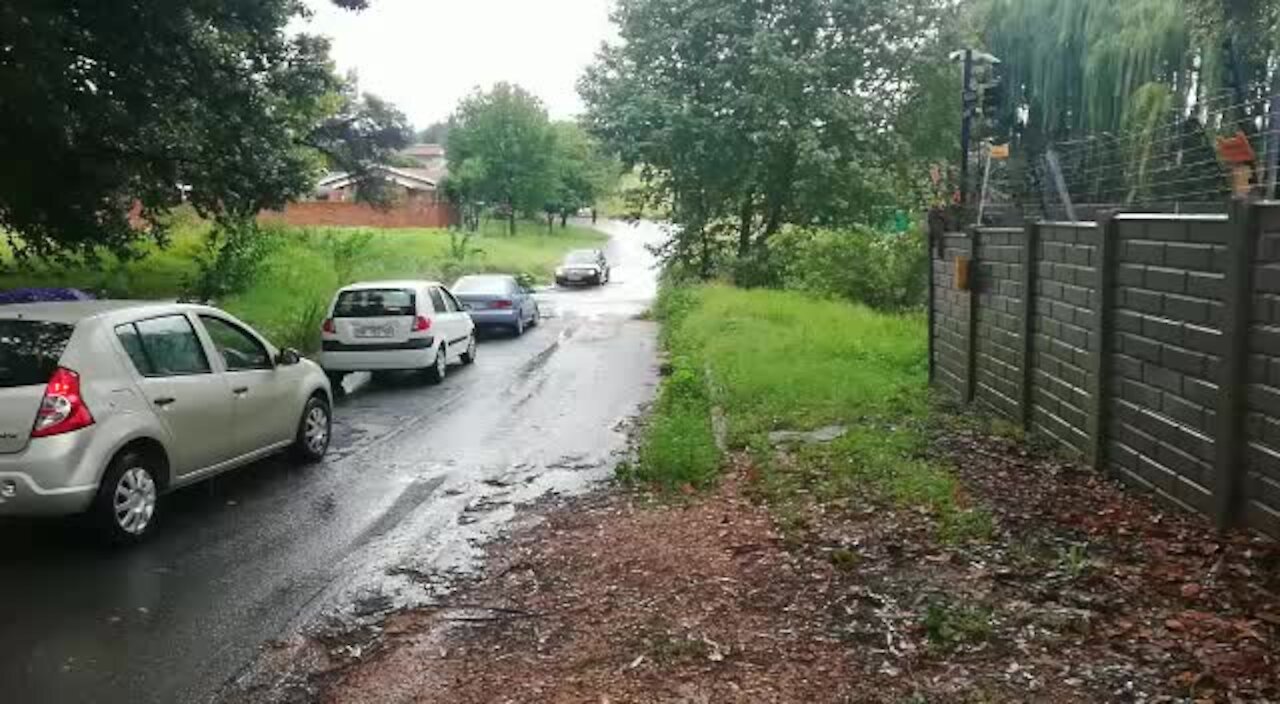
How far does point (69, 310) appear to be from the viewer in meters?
6.84

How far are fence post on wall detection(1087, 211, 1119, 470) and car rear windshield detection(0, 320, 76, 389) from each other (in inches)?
253

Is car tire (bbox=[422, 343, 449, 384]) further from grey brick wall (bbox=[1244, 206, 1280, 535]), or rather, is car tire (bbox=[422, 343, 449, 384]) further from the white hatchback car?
grey brick wall (bbox=[1244, 206, 1280, 535])

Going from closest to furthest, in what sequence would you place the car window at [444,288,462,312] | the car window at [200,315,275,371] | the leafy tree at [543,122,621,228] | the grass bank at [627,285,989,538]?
the grass bank at [627,285,989,538], the car window at [200,315,275,371], the car window at [444,288,462,312], the leafy tree at [543,122,621,228]

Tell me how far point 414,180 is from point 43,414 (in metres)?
84.2

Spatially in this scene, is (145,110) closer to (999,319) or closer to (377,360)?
(377,360)

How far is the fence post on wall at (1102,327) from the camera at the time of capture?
7055 mm

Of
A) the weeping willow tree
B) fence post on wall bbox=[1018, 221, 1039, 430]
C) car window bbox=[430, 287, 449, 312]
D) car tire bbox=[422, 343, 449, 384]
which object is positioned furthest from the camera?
car window bbox=[430, 287, 449, 312]

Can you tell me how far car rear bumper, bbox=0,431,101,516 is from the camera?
239 inches

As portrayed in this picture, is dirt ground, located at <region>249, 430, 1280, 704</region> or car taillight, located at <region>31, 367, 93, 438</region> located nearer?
dirt ground, located at <region>249, 430, 1280, 704</region>

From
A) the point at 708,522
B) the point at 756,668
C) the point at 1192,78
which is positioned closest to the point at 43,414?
the point at 708,522

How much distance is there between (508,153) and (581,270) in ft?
89.6

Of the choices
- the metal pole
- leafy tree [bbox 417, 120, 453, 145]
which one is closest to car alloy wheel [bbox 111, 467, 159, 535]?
the metal pole

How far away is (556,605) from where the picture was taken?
5.33 m

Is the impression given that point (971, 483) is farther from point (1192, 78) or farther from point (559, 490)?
point (1192, 78)
